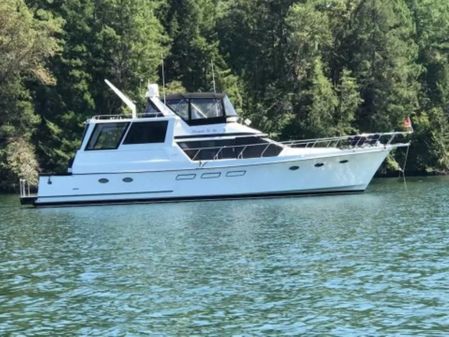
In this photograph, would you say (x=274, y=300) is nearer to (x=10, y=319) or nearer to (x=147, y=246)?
(x=10, y=319)

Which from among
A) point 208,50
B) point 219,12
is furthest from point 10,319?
point 219,12

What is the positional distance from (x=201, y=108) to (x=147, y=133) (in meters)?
2.63

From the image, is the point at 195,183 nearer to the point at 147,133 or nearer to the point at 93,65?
the point at 147,133

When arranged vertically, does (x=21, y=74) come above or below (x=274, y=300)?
above

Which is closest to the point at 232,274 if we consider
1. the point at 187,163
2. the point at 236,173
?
A: the point at 187,163

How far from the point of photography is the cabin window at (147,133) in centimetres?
3319

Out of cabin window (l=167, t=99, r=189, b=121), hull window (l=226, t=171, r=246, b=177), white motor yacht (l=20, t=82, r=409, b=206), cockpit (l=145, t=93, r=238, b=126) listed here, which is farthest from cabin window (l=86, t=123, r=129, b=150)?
hull window (l=226, t=171, r=246, b=177)

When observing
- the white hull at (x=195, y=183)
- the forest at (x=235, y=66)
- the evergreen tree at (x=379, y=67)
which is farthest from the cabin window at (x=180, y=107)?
the evergreen tree at (x=379, y=67)

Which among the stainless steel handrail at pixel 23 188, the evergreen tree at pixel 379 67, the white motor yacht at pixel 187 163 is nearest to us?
the white motor yacht at pixel 187 163

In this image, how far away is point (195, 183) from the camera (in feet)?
110

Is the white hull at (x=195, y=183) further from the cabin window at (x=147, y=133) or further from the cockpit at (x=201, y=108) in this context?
the cockpit at (x=201, y=108)

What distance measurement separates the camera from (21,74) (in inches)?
1815

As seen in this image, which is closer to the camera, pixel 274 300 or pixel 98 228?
pixel 274 300

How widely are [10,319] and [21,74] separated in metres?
35.5
